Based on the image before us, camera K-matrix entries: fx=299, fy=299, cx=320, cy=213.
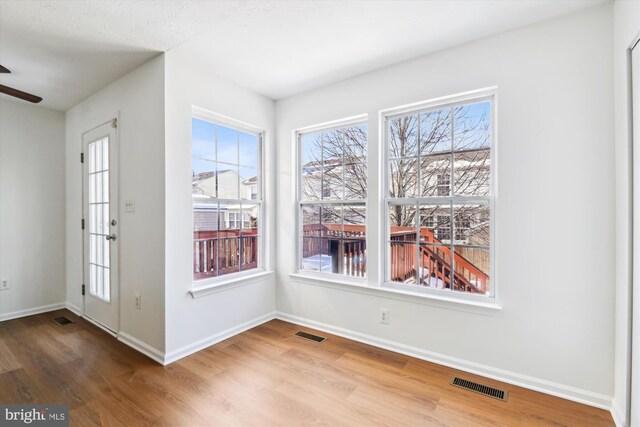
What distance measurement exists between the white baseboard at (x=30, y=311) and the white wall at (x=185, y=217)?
2.52m

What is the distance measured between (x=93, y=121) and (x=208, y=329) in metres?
2.60

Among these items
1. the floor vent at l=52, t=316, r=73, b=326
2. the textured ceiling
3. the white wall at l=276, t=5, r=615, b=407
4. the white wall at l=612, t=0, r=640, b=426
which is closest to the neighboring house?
the textured ceiling

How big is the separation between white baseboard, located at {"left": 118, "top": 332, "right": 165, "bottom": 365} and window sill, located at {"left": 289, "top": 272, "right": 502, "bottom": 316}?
142cm

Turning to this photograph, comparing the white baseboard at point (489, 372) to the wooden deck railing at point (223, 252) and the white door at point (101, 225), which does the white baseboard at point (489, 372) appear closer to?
the wooden deck railing at point (223, 252)

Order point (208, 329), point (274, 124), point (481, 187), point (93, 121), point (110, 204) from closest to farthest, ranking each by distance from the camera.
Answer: point (481, 187) < point (208, 329) < point (110, 204) < point (93, 121) < point (274, 124)

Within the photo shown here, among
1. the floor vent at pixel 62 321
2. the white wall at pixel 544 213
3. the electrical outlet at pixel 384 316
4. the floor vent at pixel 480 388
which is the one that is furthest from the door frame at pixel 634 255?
the floor vent at pixel 62 321

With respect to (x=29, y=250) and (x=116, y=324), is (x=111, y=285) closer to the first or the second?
(x=116, y=324)

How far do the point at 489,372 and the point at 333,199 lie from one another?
1.96m

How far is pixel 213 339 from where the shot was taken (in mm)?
2793

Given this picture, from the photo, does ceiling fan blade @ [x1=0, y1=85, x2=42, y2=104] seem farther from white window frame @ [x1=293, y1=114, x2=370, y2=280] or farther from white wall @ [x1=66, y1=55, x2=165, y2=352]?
white window frame @ [x1=293, y1=114, x2=370, y2=280]

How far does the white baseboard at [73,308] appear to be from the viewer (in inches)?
141

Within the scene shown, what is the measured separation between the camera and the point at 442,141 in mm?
2498

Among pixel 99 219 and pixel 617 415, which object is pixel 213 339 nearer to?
pixel 99 219

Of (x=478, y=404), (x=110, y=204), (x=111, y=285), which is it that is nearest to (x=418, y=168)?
(x=478, y=404)
